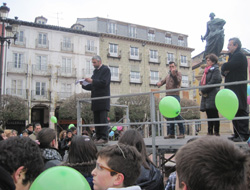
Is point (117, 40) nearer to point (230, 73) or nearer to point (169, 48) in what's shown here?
point (169, 48)

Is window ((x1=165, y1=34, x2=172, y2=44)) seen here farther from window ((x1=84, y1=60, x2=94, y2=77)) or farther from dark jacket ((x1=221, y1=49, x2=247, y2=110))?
dark jacket ((x1=221, y1=49, x2=247, y2=110))

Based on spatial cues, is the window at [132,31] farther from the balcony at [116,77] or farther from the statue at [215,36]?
the statue at [215,36]

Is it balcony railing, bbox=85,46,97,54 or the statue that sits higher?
balcony railing, bbox=85,46,97,54

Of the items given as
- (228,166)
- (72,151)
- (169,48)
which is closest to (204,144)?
(228,166)

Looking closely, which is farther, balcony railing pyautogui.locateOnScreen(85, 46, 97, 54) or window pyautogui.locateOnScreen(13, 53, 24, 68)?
balcony railing pyautogui.locateOnScreen(85, 46, 97, 54)

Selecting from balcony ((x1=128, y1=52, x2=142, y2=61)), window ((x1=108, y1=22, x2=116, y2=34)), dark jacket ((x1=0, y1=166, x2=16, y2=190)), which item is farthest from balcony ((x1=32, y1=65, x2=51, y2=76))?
dark jacket ((x1=0, y1=166, x2=16, y2=190))

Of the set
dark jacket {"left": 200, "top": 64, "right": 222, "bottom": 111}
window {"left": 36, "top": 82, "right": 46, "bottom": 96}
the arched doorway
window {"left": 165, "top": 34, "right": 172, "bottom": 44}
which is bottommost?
the arched doorway

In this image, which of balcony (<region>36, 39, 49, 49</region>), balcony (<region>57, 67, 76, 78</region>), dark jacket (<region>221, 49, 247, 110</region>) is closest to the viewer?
dark jacket (<region>221, 49, 247, 110</region>)

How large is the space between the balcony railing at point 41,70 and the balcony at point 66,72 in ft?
4.55

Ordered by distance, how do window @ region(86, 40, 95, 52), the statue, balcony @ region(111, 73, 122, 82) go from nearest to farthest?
the statue < window @ region(86, 40, 95, 52) < balcony @ region(111, 73, 122, 82)

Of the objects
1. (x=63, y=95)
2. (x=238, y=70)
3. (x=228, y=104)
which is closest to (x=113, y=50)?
(x=63, y=95)

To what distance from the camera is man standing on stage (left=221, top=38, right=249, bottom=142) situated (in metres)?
4.64

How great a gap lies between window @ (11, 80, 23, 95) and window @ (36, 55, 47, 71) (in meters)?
2.93

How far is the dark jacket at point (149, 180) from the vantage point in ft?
8.80
